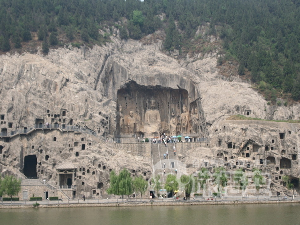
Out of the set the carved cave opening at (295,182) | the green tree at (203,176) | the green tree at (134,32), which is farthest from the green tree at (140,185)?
the green tree at (134,32)

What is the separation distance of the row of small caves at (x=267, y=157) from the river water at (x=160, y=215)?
31.5 ft

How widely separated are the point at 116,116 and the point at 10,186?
78.5ft

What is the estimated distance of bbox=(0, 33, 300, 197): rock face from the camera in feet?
254

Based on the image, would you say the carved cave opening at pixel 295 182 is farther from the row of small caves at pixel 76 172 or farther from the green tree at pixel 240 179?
the row of small caves at pixel 76 172

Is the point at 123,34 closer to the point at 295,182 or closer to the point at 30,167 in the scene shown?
the point at 30,167

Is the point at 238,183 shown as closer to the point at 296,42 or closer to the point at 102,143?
the point at 102,143

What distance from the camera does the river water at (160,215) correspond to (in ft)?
186

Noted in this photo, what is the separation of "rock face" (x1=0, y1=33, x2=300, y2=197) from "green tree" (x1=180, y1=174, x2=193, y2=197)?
4342mm

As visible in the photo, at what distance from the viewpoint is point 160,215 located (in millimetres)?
60594

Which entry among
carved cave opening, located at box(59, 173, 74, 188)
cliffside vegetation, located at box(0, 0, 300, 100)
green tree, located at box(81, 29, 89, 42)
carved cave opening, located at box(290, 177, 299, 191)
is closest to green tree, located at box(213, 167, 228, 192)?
carved cave opening, located at box(290, 177, 299, 191)

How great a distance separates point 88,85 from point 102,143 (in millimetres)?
11526

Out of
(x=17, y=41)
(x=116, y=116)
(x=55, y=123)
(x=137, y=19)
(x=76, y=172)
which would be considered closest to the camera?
(x=76, y=172)

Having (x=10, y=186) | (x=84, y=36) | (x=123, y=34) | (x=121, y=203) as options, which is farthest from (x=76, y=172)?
(x=123, y=34)

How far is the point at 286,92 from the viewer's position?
8950 centimetres
